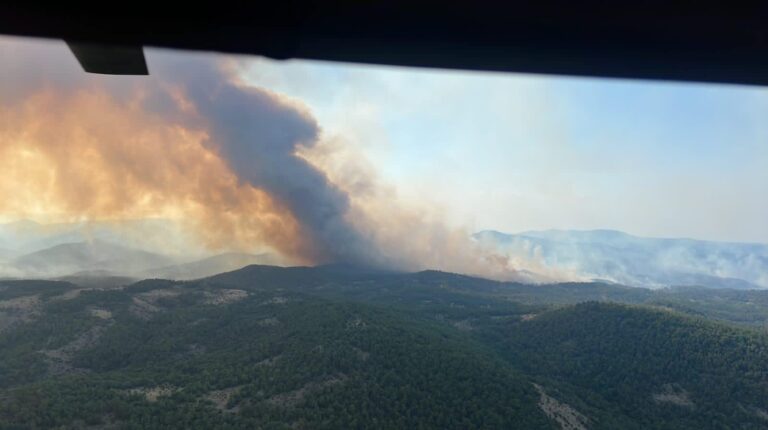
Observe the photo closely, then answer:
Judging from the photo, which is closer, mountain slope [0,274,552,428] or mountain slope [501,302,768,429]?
mountain slope [0,274,552,428]

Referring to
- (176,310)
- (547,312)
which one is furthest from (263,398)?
(547,312)

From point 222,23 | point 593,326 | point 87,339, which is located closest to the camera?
point 222,23

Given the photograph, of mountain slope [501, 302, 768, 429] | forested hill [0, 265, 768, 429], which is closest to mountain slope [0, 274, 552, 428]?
forested hill [0, 265, 768, 429]

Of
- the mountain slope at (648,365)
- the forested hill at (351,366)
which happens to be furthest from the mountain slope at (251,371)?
the mountain slope at (648,365)

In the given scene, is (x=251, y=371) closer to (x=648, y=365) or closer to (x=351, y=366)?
(x=351, y=366)

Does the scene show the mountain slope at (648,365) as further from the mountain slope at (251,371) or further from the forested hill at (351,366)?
the mountain slope at (251,371)

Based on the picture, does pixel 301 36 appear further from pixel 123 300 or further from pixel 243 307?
pixel 123 300

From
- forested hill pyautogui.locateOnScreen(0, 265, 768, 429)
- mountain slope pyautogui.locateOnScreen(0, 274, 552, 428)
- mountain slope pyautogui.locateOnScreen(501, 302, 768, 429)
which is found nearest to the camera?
mountain slope pyautogui.locateOnScreen(0, 274, 552, 428)

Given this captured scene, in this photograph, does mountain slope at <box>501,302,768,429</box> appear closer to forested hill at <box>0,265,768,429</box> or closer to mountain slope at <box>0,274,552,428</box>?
forested hill at <box>0,265,768,429</box>

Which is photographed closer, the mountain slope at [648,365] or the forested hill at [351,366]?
the forested hill at [351,366]
